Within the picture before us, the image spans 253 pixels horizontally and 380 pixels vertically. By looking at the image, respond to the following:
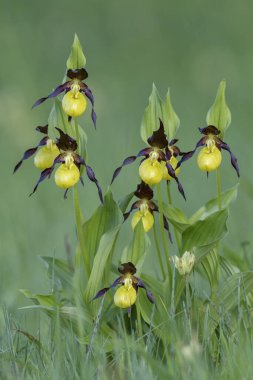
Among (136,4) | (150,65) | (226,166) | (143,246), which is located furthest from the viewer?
(136,4)

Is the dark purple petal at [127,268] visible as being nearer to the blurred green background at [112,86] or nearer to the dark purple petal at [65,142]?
the dark purple petal at [65,142]

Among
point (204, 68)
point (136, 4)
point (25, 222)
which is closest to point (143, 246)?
point (25, 222)

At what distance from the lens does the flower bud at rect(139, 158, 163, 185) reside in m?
2.31

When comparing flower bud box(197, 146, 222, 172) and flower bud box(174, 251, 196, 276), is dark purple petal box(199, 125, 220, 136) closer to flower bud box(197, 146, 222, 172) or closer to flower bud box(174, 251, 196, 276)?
flower bud box(197, 146, 222, 172)

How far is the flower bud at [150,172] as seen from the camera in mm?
2311

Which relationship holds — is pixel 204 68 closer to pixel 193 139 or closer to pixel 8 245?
pixel 193 139

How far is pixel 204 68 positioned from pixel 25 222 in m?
3.63

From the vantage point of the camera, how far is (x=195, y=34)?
8828mm

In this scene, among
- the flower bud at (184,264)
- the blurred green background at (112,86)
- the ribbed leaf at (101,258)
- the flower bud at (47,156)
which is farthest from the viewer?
the blurred green background at (112,86)

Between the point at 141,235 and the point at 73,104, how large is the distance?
0.39 m

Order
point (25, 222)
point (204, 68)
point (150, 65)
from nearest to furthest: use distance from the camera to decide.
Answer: point (25, 222), point (204, 68), point (150, 65)

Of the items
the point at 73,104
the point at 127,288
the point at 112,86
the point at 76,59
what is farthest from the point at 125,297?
the point at 112,86

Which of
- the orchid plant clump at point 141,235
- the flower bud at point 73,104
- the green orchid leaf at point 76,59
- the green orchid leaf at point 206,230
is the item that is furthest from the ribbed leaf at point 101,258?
the green orchid leaf at point 76,59

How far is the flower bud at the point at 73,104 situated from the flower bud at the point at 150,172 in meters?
0.22
